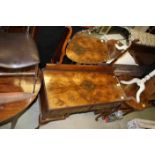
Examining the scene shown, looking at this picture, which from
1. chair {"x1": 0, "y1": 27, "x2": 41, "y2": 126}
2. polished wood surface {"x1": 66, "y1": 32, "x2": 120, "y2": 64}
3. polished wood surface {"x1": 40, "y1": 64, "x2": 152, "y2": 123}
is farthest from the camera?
polished wood surface {"x1": 66, "y1": 32, "x2": 120, "y2": 64}

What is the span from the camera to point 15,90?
1.99 m

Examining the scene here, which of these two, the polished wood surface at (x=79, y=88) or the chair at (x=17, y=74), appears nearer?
the chair at (x=17, y=74)

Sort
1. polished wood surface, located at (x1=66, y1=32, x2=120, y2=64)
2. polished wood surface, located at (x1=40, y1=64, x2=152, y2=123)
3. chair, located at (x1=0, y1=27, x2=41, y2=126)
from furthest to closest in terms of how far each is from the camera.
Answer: polished wood surface, located at (x1=66, y1=32, x2=120, y2=64), polished wood surface, located at (x1=40, y1=64, x2=152, y2=123), chair, located at (x1=0, y1=27, x2=41, y2=126)

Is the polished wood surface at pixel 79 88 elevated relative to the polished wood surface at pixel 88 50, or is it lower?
lower

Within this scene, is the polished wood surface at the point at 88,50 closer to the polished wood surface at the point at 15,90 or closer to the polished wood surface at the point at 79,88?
the polished wood surface at the point at 79,88

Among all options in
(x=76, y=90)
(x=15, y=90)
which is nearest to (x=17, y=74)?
(x=15, y=90)

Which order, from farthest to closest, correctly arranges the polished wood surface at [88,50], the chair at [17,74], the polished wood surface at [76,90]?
1. the polished wood surface at [88,50]
2. the polished wood surface at [76,90]
3. the chair at [17,74]

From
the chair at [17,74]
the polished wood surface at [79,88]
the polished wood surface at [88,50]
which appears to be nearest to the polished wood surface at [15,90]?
the chair at [17,74]

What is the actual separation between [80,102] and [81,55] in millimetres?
558

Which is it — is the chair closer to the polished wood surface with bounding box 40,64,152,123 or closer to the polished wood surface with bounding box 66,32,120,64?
the polished wood surface with bounding box 40,64,152,123

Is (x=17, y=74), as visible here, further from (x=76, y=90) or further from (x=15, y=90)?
(x=76, y=90)

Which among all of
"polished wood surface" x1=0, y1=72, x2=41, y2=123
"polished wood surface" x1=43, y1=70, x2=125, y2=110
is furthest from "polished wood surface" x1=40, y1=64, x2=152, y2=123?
"polished wood surface" x1=0, y1=72, x2=41, y2=123

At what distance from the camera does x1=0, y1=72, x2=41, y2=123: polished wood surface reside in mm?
1847

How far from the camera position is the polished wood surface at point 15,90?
1.85m
